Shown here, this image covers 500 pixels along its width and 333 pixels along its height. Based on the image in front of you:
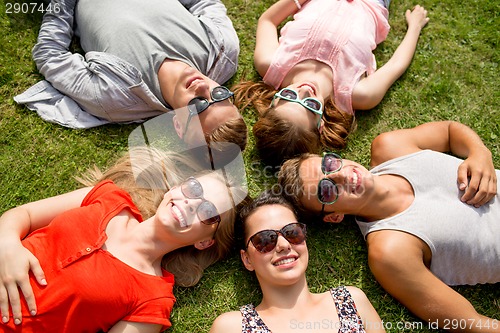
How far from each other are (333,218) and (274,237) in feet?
2.36

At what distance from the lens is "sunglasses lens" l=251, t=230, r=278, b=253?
4.04m

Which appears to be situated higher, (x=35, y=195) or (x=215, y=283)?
(x=35, y=195)

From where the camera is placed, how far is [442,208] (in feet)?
13.9

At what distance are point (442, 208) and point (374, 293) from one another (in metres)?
1.00

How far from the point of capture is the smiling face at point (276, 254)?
402 centimetres

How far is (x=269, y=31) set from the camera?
5445 millimetres

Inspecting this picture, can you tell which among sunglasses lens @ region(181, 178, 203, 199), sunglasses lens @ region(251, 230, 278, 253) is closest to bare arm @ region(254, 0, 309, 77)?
sunglasses lens @ region(181, 178, 203, 199)

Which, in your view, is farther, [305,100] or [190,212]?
[305,100]

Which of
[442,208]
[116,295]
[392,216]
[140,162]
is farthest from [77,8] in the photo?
[442,208]

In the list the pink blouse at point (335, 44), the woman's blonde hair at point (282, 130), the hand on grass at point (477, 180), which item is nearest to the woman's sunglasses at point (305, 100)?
the woman's blonde hair at point (282, 130)

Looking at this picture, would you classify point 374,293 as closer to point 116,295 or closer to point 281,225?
point 281,225

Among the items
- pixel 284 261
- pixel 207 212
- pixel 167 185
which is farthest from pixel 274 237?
pixel 167 185

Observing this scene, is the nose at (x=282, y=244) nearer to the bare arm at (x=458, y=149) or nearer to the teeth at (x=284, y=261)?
the teeth at (x=284, y=261)

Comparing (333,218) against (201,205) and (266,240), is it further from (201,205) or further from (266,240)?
(201,205)
